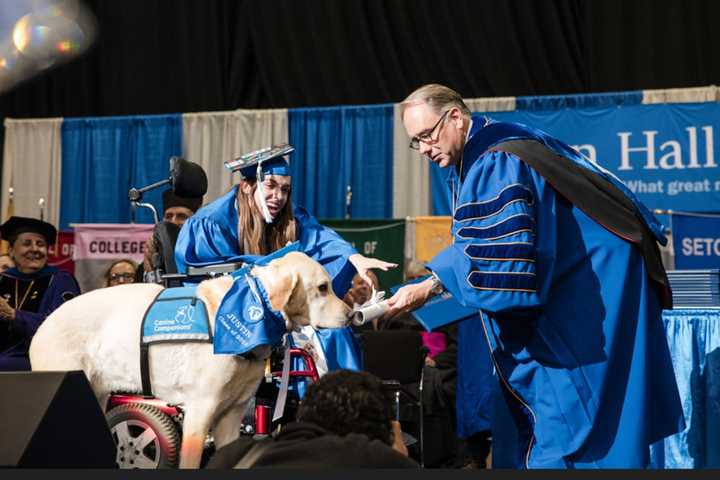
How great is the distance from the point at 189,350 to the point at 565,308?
1.62 metres

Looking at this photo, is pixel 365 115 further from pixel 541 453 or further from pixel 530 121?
pixel 541 453

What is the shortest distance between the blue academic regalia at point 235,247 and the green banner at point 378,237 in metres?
5.89

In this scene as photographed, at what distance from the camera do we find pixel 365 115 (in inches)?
523

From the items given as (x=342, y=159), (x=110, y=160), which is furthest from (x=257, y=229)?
(x=110, y=160)

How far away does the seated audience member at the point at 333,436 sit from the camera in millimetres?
1646

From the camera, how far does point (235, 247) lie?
15.6 feet

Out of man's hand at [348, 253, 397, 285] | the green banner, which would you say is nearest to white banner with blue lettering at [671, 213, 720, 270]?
the green banner

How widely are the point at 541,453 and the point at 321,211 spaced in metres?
10.6

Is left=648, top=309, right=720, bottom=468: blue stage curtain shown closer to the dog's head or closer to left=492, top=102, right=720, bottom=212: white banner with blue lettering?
the dog's head

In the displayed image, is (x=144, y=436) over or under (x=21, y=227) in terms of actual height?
under

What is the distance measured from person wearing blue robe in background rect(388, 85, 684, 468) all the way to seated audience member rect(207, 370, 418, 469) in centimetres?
102

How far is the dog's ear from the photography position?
148 inches

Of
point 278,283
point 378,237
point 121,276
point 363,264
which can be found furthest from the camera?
point 378,237

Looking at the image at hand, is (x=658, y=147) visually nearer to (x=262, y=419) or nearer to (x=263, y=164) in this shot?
(x=263, y=164)
